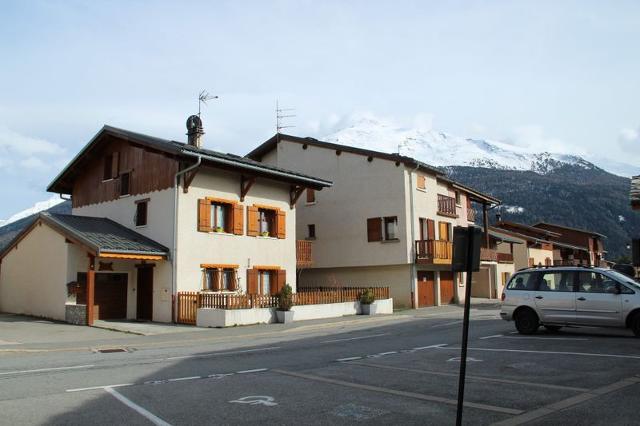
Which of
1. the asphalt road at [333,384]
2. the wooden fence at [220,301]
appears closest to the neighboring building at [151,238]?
the wooden fence at [220,301]

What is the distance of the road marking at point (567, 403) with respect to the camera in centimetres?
650

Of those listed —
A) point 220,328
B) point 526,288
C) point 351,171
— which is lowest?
point 220,328

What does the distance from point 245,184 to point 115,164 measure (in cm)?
615

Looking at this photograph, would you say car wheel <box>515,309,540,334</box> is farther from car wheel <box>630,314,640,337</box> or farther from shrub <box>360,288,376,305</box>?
shrub <box>360,288,376,305</box>

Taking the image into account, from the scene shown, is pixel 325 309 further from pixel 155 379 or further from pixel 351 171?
pixel 155 379

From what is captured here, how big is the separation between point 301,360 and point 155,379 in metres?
3.13

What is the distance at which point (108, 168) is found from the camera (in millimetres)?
27812

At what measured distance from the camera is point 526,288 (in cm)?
1590

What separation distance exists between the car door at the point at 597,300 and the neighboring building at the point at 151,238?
14338mm

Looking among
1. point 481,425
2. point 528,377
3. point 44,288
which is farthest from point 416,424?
point 44,288

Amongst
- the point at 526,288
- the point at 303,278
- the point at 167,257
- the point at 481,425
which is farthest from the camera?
the point at 303,278

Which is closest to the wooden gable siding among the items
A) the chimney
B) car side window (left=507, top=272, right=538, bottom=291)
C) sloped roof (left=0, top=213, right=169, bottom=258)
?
sloped roof (left=0, top=213, right=169, bottom=258)

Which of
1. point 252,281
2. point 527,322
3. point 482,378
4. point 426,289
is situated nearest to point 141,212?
point 252,281

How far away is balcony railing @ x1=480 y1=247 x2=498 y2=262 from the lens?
132 ft
